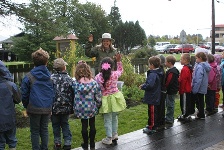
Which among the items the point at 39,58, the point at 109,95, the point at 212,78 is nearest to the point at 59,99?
the point at 39,58

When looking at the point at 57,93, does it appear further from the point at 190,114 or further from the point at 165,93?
the point at 190,114

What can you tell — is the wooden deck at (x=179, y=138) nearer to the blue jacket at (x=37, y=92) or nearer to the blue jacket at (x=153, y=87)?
the blue jacket at (x=153, y=87)

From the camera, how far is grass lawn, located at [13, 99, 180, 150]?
20.4 ft

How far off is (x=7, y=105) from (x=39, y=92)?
1.67 feet

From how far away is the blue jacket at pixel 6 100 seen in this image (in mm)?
4762

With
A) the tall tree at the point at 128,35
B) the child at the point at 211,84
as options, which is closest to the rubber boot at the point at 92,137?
the child at the point at 211,84

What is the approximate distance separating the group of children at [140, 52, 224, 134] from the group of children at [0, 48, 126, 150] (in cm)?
84

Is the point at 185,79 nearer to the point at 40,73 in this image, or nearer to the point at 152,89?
the point at 152,89

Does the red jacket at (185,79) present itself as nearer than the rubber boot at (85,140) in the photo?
No

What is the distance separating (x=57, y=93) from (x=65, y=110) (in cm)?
32

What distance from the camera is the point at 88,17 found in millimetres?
53188

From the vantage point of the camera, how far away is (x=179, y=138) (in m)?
6.43

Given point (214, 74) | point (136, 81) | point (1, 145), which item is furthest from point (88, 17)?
point (1, 145)

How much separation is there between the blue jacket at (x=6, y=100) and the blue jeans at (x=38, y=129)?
333mm
